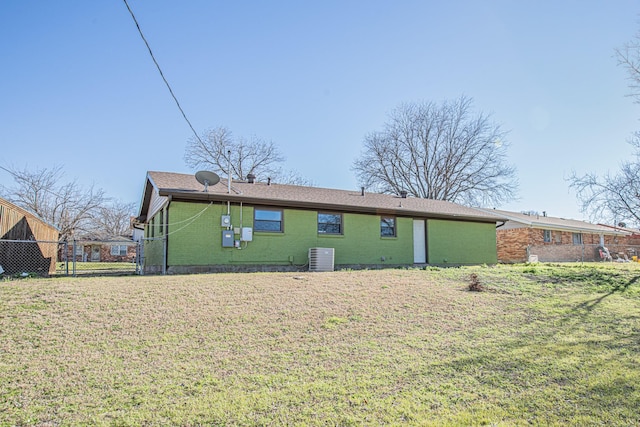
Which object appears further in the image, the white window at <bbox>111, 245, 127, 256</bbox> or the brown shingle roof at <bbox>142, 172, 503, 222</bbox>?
the white window at <bbox>111, 245, 127, 256</bbox>

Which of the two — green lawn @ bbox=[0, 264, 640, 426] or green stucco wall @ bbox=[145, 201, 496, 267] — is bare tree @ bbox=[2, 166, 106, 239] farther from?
green lawn @ bbox=[0, 264, 640, 426]

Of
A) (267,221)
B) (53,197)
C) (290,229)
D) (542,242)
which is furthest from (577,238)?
(53,197)

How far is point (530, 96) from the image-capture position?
13953mm

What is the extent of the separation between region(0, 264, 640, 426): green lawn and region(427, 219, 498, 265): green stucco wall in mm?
7826

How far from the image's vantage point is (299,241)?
43.5 ft

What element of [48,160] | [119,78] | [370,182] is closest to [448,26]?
[119,78]

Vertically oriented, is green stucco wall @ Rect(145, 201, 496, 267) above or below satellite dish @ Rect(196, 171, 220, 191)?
below

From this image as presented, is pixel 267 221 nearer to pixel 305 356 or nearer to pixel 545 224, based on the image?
pixel 305 356

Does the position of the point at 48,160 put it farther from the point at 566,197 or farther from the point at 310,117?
the point at 566,197

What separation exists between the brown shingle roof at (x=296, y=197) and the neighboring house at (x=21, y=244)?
153 inches

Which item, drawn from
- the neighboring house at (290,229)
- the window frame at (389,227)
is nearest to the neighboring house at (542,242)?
the neighboring house at (290,229)

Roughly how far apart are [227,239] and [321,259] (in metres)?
3.20

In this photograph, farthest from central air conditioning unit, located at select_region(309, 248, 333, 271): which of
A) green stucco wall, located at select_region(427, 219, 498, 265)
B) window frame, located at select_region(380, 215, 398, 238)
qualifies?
green stucco wall, located at select_region(427, 219, 498, 265)

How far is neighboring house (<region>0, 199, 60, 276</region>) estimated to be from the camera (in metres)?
11.6
